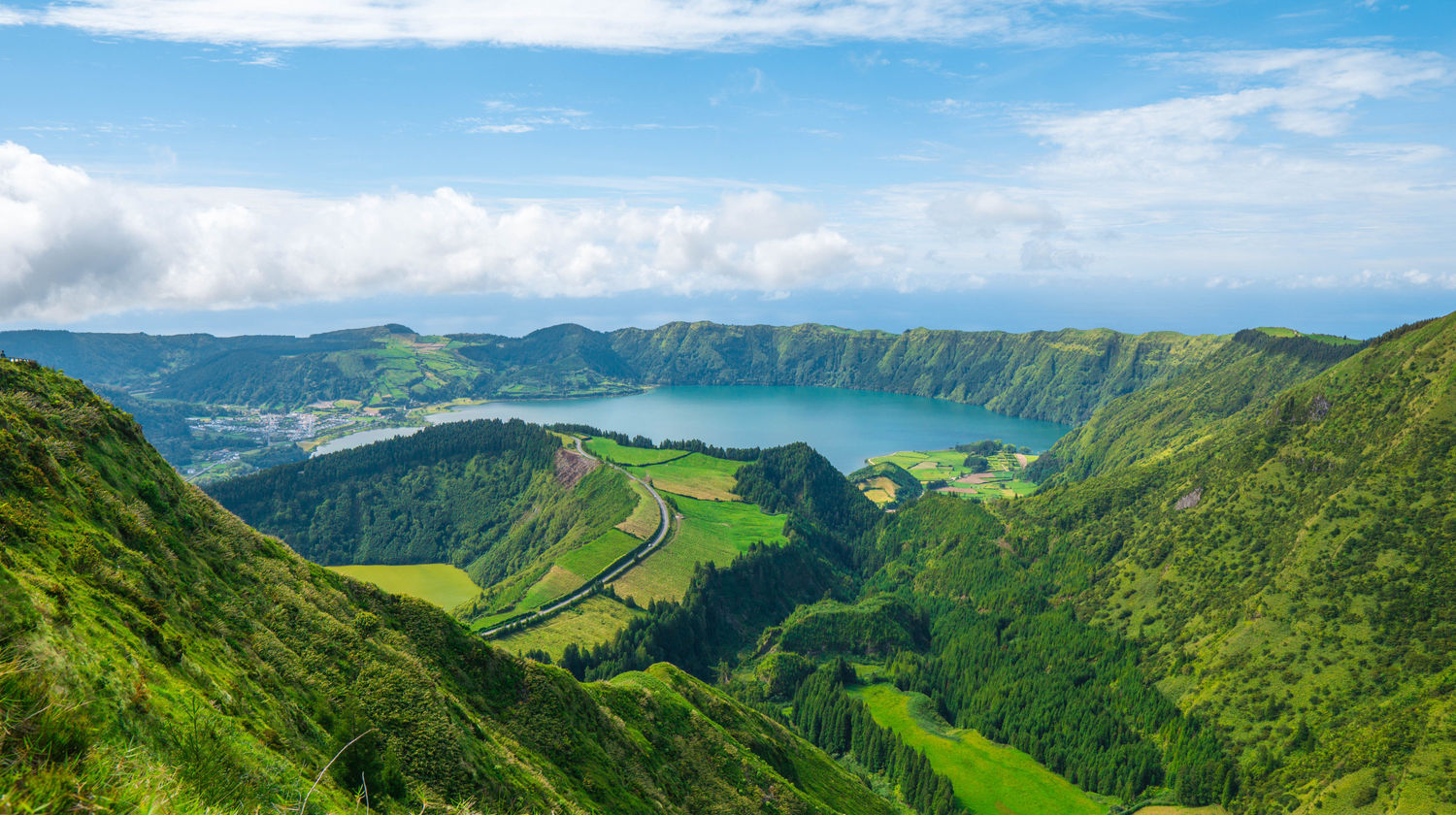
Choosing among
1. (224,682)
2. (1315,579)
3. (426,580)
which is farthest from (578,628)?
(1315,579)

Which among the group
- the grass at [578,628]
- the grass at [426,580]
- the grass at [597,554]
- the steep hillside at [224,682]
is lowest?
the grass at [426,580]

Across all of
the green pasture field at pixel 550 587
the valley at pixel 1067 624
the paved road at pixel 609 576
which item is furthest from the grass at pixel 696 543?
the green pasture field at pixel 550 587

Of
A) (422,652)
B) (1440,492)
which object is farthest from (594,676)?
(1440,492)

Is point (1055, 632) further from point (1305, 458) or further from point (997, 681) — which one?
point (1305, 458)

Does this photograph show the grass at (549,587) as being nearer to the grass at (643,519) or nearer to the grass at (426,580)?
the grass at (643,519)

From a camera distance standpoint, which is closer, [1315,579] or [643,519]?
[1315,579]

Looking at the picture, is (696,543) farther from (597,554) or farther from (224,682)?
(224,682)

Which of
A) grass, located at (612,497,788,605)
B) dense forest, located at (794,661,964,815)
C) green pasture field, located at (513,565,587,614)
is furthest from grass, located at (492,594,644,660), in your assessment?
dense forest, located at (794,661,964,815)
